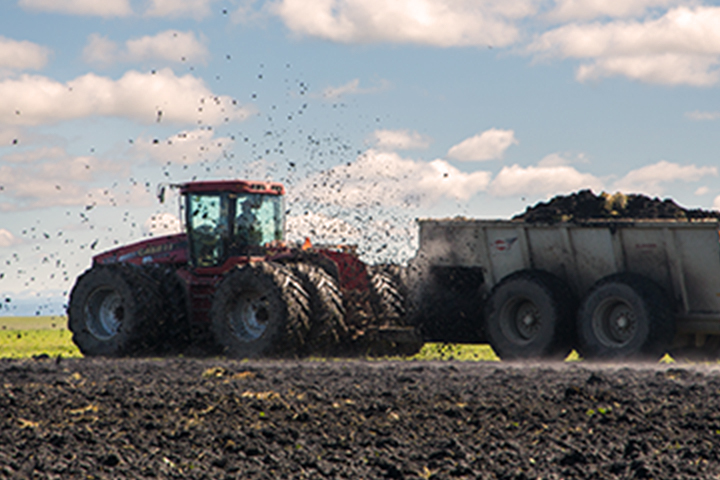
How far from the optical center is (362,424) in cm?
739

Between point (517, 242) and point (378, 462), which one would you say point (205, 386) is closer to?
point (378, 462)

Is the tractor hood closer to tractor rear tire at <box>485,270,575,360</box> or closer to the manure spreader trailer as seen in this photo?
the manure spreader trailer

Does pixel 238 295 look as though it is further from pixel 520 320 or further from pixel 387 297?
pixel 520 320

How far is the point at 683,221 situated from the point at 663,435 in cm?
582

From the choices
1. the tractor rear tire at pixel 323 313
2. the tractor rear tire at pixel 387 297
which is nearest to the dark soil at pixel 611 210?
the tractor rear tire at pixel 387 297

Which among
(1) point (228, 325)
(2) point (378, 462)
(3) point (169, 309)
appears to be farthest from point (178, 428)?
(3) point (169, 309)

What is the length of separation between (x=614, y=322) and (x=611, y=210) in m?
1.90

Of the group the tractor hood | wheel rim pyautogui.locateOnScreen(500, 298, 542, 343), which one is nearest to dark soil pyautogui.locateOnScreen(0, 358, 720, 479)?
wheel rim pyautogui.locateOnScreen(500, 298, 542, 343)

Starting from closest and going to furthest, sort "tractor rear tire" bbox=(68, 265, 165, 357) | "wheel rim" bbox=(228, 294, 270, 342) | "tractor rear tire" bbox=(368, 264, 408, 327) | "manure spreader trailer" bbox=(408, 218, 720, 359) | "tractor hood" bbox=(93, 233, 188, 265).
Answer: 1. "manure spreader trailer" bbox=(408, 218, 720, 359)
2. "wheel rim" bbox=(228, 294, 270, 342)
3. "tractor rear tire" bbox=(68, 265, 165, 357)
4. "tractor rear tire" bbox=(368, 264, 408, 327)
5. "tractor hood" bbox=(93, 233, 188, 265)

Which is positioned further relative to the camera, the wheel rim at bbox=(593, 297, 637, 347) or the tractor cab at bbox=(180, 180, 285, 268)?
the tractor cab at bbox=(180, 180, 285, 268)

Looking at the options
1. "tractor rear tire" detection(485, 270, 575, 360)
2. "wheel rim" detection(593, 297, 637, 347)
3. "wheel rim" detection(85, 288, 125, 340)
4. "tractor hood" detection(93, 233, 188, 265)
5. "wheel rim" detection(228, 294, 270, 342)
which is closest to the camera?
"wheel rim" detection(593, 297, 637, 347)

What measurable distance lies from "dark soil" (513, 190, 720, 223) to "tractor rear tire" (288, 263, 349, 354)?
3.15 meters

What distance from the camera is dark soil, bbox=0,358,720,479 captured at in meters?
6.13

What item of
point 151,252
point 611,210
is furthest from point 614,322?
point 151,252
